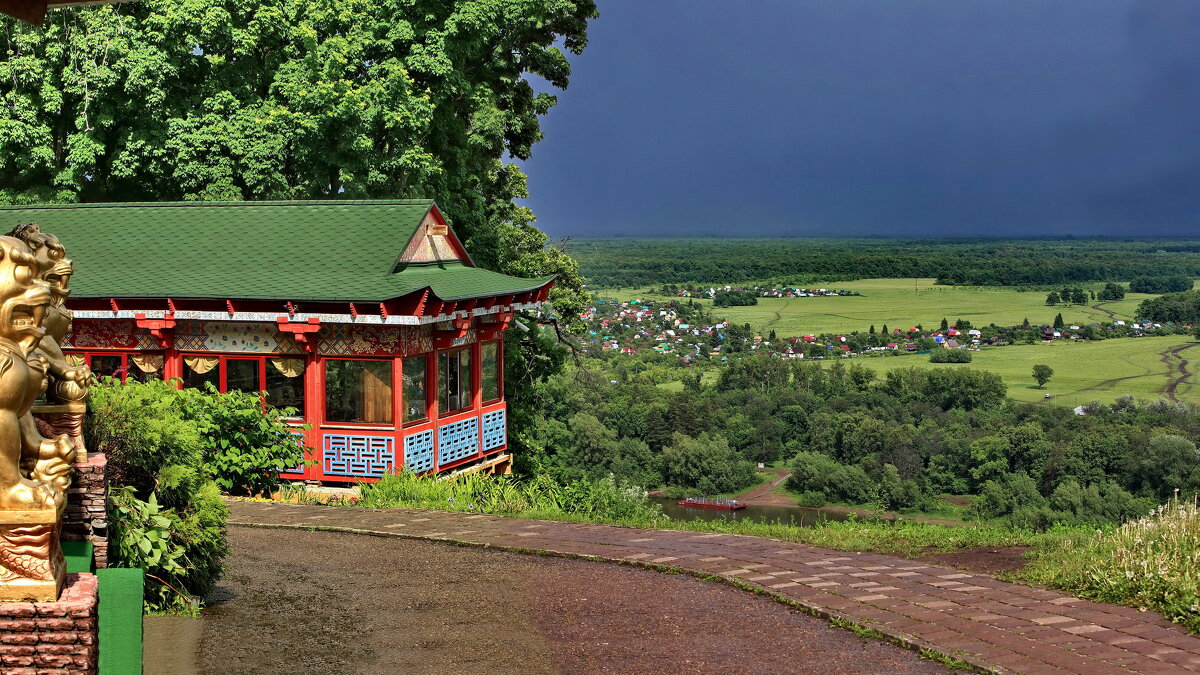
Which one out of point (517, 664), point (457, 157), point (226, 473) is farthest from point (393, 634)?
point (457, 157)

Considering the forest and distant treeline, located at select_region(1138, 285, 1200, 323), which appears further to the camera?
distant treeline, located at select_region(1138, 285, 1200, 323)

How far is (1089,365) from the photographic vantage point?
90188mm

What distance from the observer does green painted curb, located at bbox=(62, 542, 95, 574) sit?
5.83m

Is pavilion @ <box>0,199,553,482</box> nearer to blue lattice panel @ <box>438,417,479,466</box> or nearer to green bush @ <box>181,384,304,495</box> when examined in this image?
blue lattice panel @ <box>438,417,479,466</box>

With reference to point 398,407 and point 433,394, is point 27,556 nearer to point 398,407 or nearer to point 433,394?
point 398,407

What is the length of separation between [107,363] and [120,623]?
1287 cm

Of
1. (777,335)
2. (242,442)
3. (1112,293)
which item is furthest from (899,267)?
(242,442)

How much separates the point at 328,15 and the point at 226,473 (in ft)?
44.8

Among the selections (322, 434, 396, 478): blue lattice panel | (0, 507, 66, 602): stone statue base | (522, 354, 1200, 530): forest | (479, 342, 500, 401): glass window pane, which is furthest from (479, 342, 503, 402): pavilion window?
(522, 354, 1200, 530): forest

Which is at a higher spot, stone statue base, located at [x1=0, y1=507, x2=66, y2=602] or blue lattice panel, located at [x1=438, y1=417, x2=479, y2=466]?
stone statue base, located at [x1=0, y1=507, x2=66, y2=602]

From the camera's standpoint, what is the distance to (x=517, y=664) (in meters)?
7.32

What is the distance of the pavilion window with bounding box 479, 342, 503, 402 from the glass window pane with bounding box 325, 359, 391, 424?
2414 mm

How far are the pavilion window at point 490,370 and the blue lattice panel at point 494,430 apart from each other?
27 cm

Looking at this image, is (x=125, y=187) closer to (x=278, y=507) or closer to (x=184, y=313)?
(x=184, y=313)
